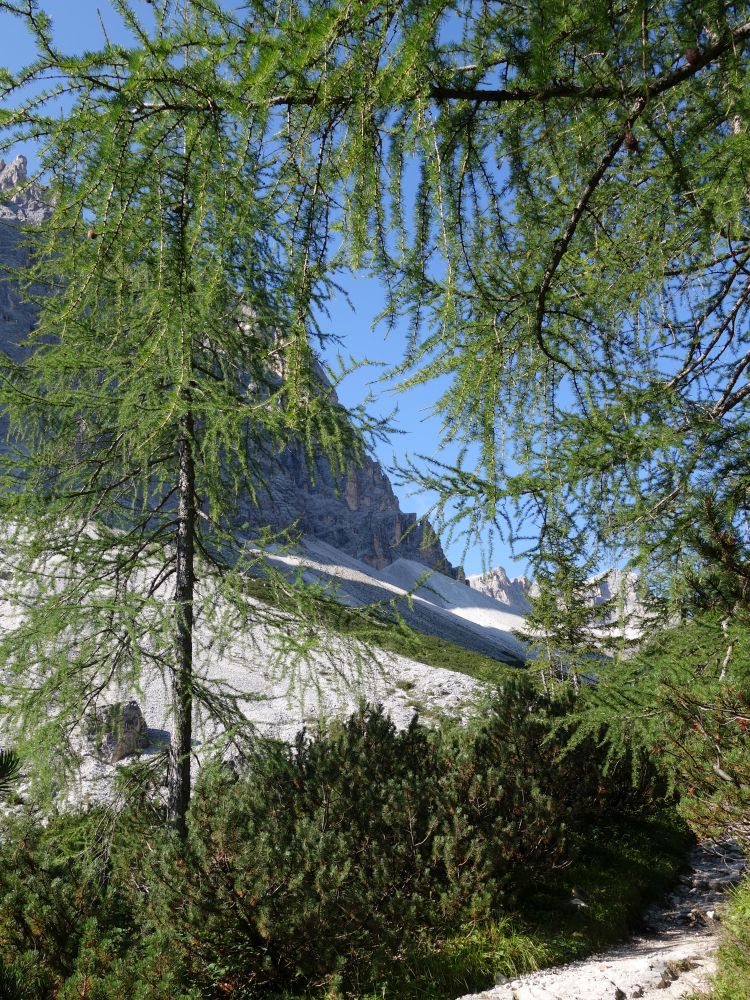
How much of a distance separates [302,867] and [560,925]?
2563mm

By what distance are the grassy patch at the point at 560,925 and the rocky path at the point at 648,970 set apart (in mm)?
154

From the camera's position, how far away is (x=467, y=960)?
14.5 ft

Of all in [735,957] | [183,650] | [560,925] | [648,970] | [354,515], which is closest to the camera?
[735,957]

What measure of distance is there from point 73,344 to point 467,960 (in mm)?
5603

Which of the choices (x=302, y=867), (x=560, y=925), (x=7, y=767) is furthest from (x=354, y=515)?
(x=302, y=867)

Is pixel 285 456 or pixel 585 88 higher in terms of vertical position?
pixel 285 456

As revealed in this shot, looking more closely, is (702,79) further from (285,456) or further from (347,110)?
(285,456)

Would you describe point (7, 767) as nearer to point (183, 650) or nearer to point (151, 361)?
point (183, 650)

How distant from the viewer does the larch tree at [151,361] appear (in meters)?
1.31

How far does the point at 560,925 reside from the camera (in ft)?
16.8

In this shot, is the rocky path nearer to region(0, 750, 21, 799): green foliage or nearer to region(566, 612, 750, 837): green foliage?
region(566, 612, 750, 837): green foliage

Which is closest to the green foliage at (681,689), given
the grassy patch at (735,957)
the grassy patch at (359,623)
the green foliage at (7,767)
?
the grassy patch at (735,957)

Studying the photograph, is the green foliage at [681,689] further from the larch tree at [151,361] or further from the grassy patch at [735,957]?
the larch tree at [151,361]

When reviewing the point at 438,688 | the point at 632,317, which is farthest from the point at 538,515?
the point at 438,688
